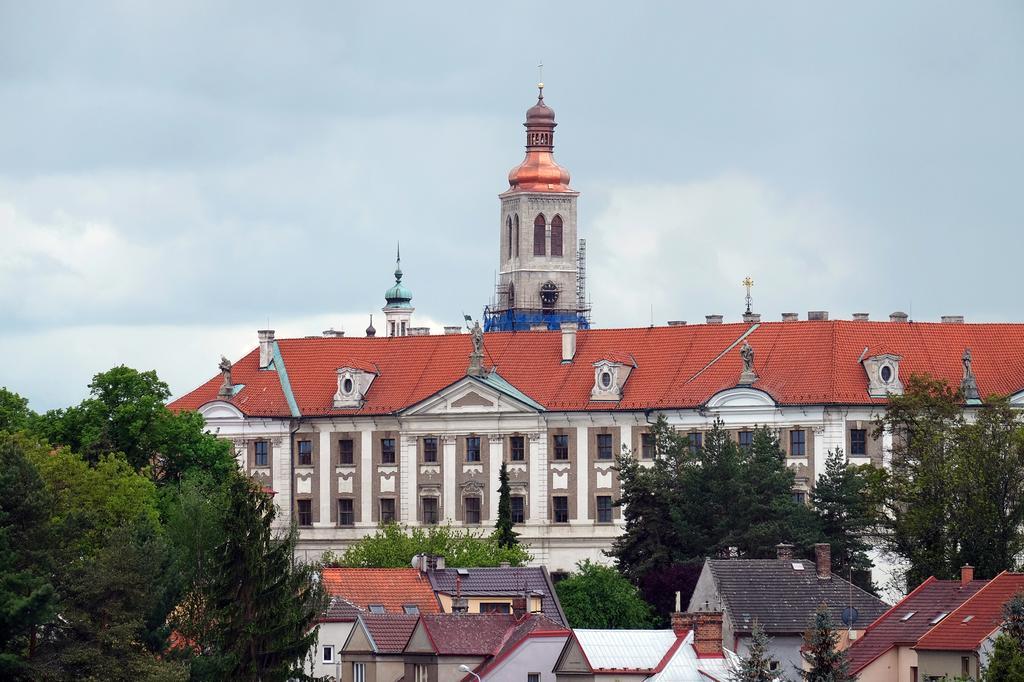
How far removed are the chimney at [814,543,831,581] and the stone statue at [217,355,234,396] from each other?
35.9 m

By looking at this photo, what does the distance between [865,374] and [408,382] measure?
61.7ft

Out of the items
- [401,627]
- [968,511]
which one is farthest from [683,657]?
[968,511]

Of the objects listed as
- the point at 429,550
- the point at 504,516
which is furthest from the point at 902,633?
the point at 504,516

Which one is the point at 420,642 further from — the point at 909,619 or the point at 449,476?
the point at 449,476

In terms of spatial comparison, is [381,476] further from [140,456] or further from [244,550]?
[244,550]

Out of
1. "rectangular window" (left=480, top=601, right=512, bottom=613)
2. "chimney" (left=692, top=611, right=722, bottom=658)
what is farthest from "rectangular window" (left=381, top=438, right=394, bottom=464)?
"chimney" (left=692, top=611, right=722, bottom=658)

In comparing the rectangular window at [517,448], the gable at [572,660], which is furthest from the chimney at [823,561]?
the rectangular window at [517,448]

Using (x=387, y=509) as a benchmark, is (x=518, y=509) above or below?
below

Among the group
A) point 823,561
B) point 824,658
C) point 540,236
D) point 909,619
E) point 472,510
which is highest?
point 540,236

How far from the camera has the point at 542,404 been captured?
141750 millimetres

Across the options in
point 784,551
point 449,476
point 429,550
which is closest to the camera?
point 784,551

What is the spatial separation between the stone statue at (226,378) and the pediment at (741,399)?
64.1 feet

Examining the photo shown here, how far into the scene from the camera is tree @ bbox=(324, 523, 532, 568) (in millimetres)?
127081

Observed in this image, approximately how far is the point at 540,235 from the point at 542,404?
54784mm
